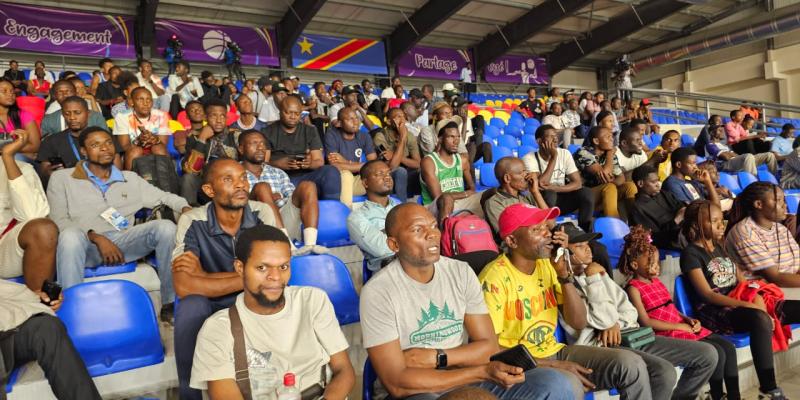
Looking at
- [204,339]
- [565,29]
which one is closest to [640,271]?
[204,339]

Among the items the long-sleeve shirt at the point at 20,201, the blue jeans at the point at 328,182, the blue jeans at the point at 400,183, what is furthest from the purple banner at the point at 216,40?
the long-sleeve shirt at the point at 20,201

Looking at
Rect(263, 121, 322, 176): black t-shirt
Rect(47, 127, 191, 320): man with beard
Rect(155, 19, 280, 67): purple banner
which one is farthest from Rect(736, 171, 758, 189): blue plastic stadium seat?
Rect(155, 19, 280, 67): purple banner

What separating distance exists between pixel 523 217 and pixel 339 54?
1147cm

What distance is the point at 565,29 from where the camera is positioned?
15336mm

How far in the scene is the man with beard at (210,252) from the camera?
1.86 meters

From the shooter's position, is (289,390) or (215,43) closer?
(289,390)

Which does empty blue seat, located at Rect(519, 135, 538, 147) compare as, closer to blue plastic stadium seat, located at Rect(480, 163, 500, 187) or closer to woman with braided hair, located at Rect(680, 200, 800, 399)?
blue plastic stadium seat, located at Rect(480, 163, 500, 187)

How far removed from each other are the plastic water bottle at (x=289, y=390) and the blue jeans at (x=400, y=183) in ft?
8.82

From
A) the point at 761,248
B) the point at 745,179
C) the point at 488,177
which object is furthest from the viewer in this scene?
the point at 745,179

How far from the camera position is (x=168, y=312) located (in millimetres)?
2498

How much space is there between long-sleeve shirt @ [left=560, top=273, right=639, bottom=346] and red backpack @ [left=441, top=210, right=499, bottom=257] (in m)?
0.60

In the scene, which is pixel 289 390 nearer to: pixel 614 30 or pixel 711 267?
pixel 711 267

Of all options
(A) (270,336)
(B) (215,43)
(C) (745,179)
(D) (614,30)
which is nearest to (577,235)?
(A) (270,336)

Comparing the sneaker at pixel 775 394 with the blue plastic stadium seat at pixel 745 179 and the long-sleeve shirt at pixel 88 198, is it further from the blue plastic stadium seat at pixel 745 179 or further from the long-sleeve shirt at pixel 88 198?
the blue plastic stadium seat at pixel 745 179
